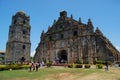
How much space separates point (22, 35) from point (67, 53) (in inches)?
707

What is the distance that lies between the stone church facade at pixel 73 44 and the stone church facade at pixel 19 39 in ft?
19.4

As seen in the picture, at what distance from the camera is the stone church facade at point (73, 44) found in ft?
122

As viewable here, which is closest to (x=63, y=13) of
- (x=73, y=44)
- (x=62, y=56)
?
(x=73, y=44)

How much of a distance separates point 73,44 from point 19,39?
18.7 m

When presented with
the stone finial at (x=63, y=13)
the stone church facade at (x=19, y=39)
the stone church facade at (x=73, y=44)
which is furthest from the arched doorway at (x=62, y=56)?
the stone church facade at (x=19, y=39)

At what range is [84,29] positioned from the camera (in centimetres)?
4047

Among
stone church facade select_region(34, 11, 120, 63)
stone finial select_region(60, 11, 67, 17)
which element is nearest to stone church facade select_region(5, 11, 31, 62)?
stone church facade select_region(34, 11, 120, 63)

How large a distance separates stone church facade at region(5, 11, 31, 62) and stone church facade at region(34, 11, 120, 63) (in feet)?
19.4

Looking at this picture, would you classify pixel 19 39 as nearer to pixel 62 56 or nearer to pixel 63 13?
pixel 62 56

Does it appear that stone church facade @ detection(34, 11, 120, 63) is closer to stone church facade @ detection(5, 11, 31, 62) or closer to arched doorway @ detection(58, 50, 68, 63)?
arched doorway @ detection(58, 50, 68, 63)

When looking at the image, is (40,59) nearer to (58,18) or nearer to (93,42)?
(58,18)

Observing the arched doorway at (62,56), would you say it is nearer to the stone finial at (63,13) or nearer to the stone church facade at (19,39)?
the stone finial at (63,13)

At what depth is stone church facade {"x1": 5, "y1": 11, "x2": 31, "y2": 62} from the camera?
2015 inches

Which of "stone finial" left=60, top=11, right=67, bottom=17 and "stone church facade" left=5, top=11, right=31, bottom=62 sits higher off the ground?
"stone finial" left=60, top=11, right=67, bottom=17
